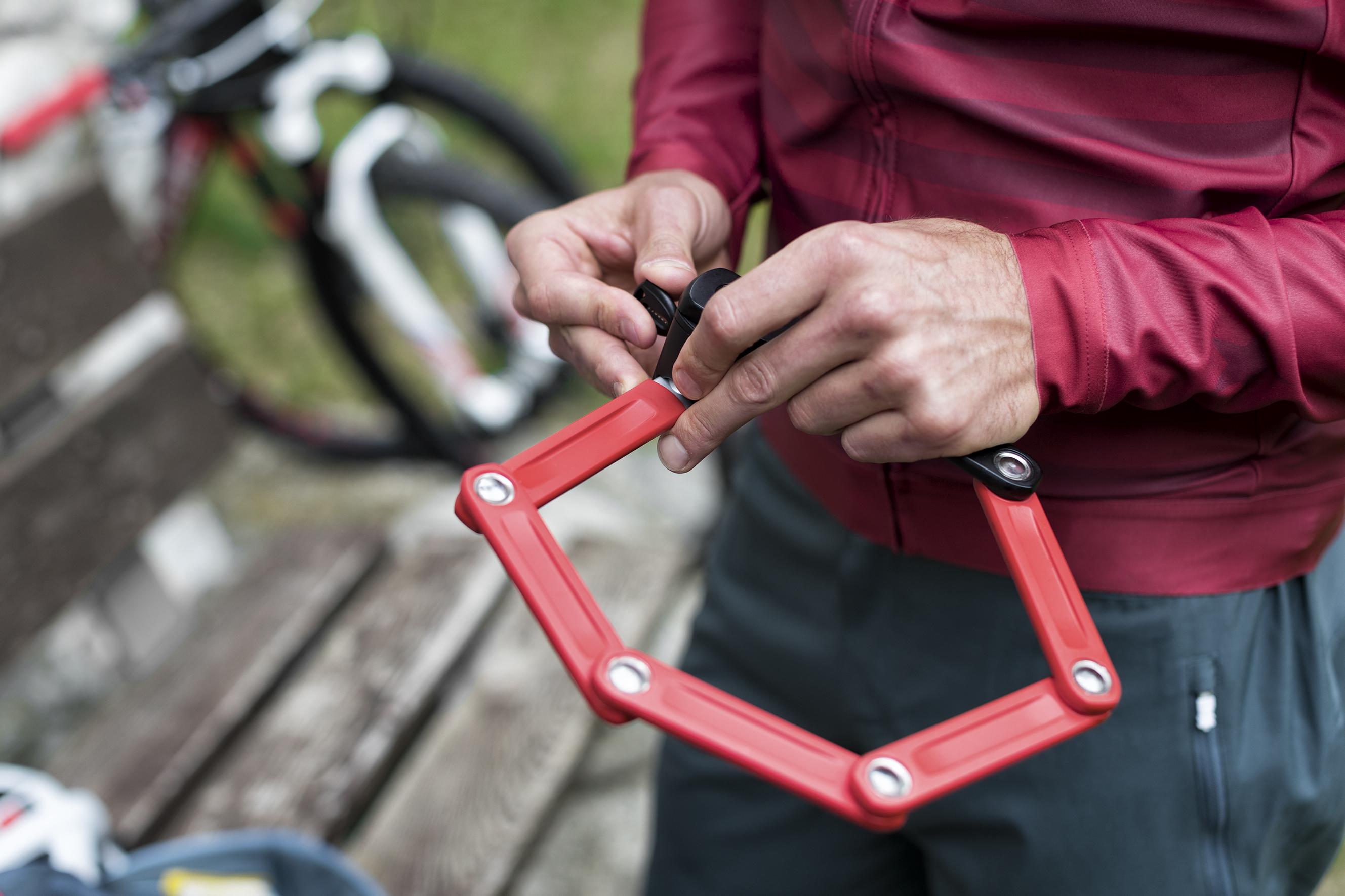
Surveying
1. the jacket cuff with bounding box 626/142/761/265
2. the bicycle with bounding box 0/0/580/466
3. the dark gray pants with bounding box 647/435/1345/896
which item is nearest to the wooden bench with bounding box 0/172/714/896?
the bicycle with bounding box 0/0/580/466

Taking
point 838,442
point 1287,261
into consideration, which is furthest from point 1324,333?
point 838,442

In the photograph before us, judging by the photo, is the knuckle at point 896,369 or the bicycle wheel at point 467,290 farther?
the bicycle wheel at point 467,290

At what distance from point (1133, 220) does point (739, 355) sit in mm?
273

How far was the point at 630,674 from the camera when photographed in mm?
606

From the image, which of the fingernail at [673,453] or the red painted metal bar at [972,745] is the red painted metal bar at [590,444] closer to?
the fingernail at [673,453]

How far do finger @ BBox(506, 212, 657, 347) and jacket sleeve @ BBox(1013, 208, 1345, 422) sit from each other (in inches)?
10.5

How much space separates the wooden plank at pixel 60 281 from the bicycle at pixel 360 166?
0.47 m

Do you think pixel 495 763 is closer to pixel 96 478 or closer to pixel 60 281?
pixel 96 478

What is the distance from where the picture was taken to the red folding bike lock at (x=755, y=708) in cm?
58

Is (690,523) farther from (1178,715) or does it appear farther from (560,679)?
(1178,715)

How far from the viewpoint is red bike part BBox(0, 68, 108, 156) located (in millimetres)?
Result: 1641

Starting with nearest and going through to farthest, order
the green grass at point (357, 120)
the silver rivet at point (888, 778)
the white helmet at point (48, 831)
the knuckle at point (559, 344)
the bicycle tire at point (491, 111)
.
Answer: the silver rivet at point (888, 778) < the knuckle at point (559, 344) < the white helmet at point (48, 831) < the bicycle tire at point (491, 111) < the green grass at point (357, 120)

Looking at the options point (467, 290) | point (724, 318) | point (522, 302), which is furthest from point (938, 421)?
point (467, 290)

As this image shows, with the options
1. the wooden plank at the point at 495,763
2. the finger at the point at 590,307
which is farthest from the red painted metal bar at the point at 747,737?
the wooden plank at the point at 495,763
